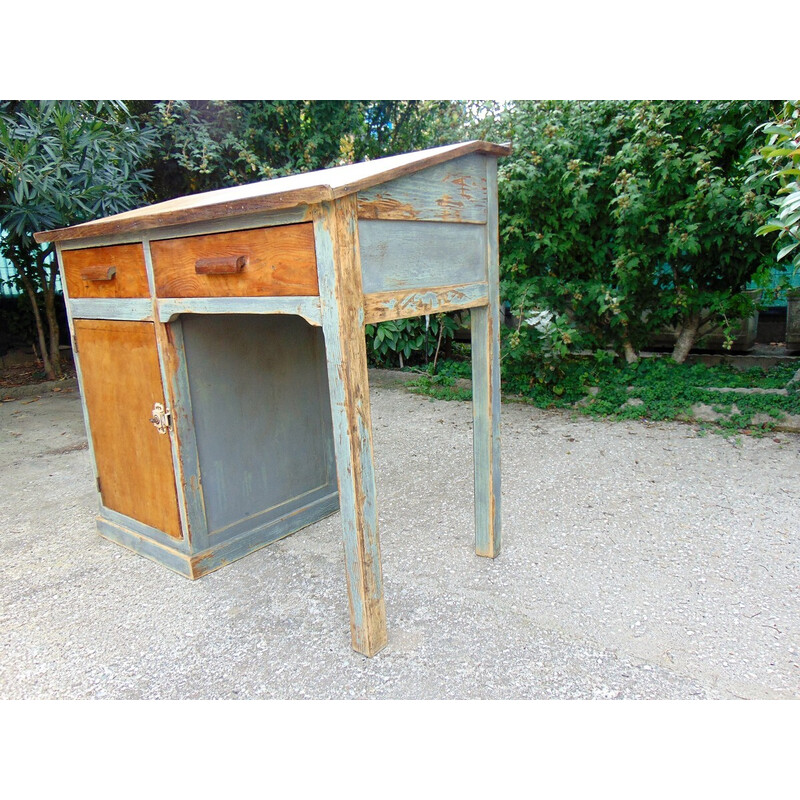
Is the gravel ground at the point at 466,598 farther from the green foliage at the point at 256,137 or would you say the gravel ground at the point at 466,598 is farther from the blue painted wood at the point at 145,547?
the green foliage at the point at 256,137

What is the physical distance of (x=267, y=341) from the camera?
2.82m

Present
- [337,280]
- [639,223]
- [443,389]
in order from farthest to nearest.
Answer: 1. [443,389]
2. [639,223]
3. [337,280]

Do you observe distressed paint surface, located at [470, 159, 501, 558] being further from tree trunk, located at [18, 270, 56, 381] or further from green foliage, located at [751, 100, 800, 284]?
tree trunk, located at [18, 270, 56, 381]

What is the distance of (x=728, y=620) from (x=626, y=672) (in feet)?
1.74

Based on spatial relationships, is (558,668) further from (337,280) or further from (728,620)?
(337,280)

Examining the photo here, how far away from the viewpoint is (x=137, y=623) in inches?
91.3

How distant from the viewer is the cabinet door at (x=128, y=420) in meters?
2.57

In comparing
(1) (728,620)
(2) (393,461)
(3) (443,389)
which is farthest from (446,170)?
(3) (443,389)

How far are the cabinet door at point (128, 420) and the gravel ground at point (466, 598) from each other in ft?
0.92

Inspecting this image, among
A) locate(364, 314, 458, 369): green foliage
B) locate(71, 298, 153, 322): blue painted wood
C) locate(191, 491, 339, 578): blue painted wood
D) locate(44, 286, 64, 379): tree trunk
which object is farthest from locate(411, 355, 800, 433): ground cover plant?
locate(44, 286, 64, 379): tree trunk

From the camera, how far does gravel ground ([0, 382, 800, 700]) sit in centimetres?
194

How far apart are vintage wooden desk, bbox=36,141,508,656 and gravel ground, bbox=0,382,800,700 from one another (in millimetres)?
189

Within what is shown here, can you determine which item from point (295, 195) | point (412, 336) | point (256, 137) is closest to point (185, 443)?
point (295, 195)

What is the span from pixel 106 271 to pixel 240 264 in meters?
0.94
